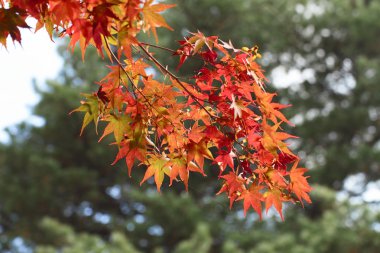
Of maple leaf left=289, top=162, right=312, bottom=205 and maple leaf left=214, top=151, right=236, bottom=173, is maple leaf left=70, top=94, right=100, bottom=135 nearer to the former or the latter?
maple leaf left=214, top=151, right=236, bottom=173

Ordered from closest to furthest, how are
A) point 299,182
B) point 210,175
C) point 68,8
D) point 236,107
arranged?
point 68,8 < point 236,107 < point 299,182 < point 210,175

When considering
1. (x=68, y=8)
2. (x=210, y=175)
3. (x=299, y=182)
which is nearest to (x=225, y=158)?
(x=299, y=182)

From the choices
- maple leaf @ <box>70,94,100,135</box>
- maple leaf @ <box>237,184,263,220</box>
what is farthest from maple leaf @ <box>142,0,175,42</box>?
maple leaf @ <box>237,184,263,220</box>

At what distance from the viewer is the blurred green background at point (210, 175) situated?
6.04m

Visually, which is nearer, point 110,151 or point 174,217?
point 174,217

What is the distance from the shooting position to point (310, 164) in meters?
6.77

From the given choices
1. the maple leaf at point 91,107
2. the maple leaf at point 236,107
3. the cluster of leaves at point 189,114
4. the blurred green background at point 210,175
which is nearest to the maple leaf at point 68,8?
the cluster of leaves at point 189,114

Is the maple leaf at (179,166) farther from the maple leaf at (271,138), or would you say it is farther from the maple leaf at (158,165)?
the maple leaf at (271,138)

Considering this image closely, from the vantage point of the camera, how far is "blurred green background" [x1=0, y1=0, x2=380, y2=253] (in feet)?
19.8

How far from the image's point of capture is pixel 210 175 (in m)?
6.98

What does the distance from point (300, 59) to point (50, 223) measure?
419 cm

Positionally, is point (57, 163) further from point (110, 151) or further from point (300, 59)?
point (300, 59)

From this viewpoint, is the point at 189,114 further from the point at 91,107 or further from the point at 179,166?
the point at 91,107

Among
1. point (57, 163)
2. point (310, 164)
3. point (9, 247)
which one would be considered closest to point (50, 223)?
point (57, 163)
